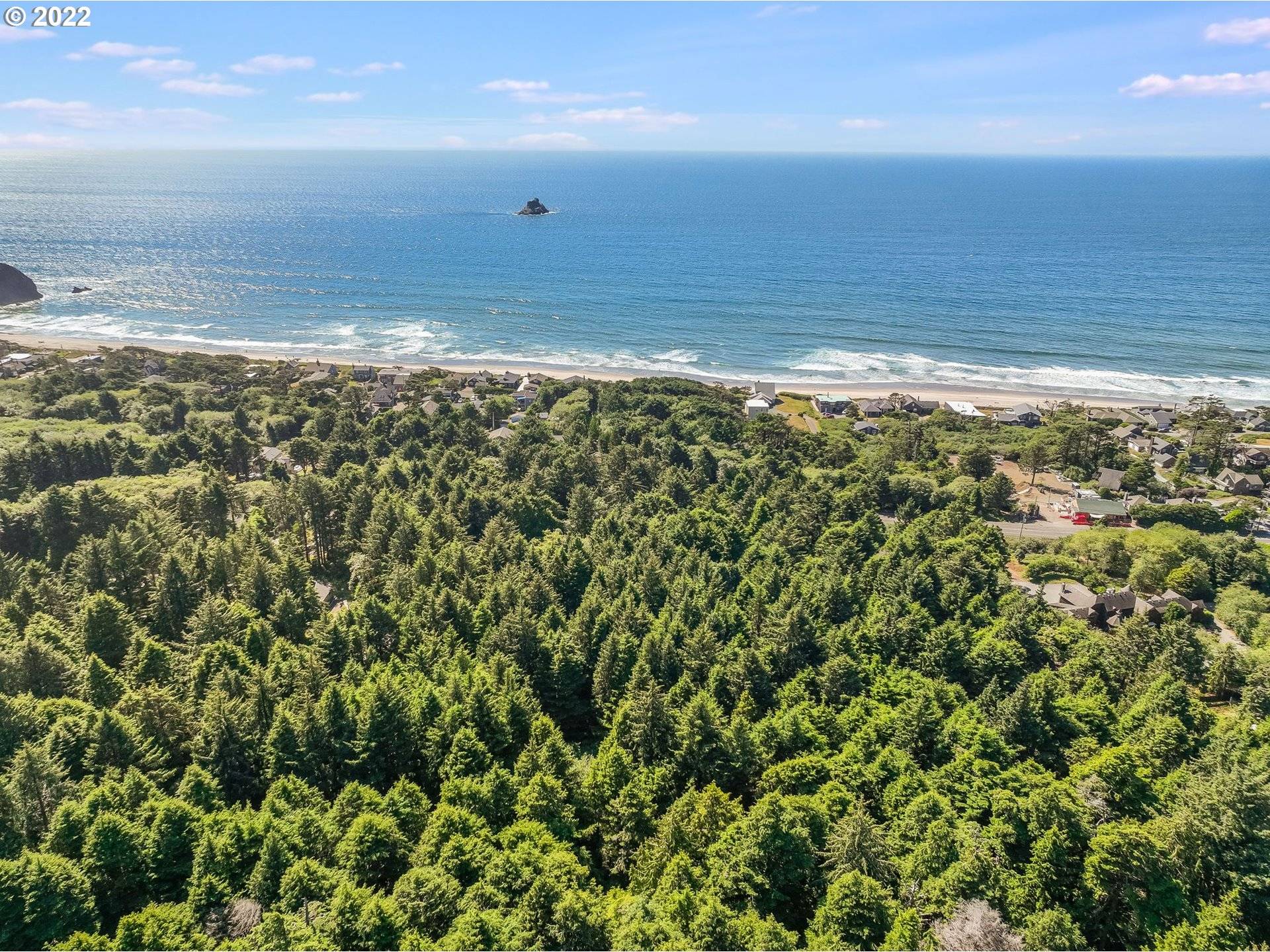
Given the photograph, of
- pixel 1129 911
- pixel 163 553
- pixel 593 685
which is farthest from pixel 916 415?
pixel 163 553

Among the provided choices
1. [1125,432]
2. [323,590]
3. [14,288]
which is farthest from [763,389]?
[14,288]

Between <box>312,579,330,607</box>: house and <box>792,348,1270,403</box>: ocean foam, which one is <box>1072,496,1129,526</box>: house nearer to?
<box>792,348,1270,403</box>: ocean foam

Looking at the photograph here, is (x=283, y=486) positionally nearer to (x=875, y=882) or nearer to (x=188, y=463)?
(x=188, y=463)

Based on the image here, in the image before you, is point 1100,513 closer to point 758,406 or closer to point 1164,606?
point 1164,606

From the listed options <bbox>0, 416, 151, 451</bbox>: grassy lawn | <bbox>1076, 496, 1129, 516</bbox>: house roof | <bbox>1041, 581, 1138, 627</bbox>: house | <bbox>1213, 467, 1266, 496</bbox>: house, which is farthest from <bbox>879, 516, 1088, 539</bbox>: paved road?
<bbox>0, 416, 151, 451</bbox>: grassy lawn

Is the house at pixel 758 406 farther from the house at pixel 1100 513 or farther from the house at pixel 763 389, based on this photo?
the house at pixel 1100 513

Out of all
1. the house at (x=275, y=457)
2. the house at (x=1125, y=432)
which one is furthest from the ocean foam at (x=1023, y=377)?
the house at (x=275, y=457)
